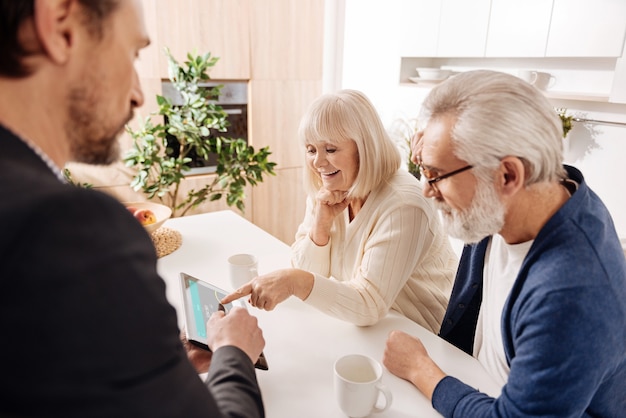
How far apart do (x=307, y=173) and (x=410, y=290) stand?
56cm

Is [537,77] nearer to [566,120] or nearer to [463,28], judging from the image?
[566,120]

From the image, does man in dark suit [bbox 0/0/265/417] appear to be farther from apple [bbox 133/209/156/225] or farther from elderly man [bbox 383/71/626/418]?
apple [bbox 133/209/156/225]

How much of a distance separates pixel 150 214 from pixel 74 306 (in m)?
1.39

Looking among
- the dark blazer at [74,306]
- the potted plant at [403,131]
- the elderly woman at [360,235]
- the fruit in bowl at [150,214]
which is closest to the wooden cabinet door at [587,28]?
the potted plant at [403,131]

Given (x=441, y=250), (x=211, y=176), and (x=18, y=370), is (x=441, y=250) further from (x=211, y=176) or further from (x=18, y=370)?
(x=211, y=176)

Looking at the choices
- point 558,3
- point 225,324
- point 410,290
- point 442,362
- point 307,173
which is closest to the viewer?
point 225,324

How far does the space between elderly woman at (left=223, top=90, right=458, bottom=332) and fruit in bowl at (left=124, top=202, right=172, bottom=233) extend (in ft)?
Result: 1.79

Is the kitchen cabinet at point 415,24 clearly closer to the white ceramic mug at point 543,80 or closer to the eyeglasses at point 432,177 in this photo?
the white ceramic mug at point 543,80

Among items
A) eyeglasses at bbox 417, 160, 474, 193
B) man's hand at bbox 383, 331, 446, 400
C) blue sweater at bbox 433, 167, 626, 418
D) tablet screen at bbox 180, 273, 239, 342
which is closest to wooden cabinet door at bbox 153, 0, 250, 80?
tablet screen at bbox 180, 273, 239, 342

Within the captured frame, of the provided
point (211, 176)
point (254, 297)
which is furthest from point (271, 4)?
point (254, 297)

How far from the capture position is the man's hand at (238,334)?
797 mm

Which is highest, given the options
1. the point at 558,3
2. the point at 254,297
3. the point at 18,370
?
the point at 558,3

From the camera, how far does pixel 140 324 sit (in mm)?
445

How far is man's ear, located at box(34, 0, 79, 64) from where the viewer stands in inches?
17.8
